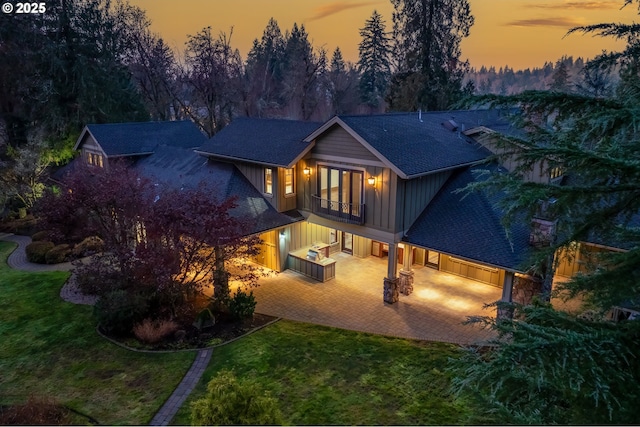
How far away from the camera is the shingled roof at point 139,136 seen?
26812 mm

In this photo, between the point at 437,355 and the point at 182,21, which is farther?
the point at 182,21

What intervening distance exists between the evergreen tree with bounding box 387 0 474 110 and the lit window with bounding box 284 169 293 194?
74.8 feet

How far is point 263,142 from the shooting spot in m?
21.0

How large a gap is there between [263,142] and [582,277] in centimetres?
1722

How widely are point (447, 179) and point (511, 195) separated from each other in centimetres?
1371

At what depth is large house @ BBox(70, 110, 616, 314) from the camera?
15883 mm

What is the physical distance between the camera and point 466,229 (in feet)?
52.2

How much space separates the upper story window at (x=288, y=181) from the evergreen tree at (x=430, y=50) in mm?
22761

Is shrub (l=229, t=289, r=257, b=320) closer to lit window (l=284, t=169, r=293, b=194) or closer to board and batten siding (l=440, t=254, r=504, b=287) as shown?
lit window (l=284, t=169, r=293, b=194)

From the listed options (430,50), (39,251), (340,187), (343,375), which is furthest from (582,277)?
(430,50)

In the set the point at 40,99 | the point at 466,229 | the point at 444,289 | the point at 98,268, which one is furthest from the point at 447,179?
the point at 40,99

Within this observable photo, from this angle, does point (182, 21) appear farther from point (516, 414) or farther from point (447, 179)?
point (516, 414)

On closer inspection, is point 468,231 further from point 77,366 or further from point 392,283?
point 77,366

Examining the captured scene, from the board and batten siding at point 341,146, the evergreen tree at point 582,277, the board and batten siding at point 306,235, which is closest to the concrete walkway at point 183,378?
the board and batten siding at point 306,235
